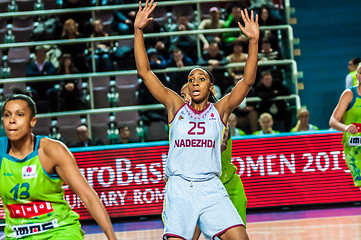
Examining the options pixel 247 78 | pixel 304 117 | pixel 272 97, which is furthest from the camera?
pixel 272 97

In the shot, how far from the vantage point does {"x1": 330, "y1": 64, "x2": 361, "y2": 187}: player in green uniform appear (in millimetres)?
6969

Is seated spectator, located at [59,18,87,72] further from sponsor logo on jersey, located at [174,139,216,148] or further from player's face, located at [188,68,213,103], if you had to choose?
sponsor logo on jersey, located at [174,139,216,148]

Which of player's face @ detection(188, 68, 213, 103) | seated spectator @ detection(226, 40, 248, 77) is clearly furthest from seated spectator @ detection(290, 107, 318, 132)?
player's face @ detection(188, 68, 213, 103)

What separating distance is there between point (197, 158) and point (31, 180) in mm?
1375

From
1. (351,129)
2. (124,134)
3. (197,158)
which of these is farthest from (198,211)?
(124,134)

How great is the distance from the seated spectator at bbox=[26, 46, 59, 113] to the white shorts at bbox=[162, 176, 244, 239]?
25.0 feet

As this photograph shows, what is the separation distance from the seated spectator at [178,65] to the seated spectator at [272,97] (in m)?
1.43

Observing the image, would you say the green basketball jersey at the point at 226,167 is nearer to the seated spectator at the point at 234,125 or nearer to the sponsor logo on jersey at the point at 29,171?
the sponsor logo on jersey at the point at 29,171

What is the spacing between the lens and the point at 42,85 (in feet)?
39.3

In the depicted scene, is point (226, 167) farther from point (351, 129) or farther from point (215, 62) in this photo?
point (215, 62)

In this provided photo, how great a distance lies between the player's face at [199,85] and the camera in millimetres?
4668

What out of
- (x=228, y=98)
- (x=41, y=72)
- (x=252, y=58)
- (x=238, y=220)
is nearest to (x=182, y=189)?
(x=238, y=220)

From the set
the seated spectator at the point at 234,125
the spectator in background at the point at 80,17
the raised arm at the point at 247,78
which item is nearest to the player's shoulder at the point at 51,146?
the raised arm at the point at 247,78

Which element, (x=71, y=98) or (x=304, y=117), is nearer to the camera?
(x=304, y=117)
